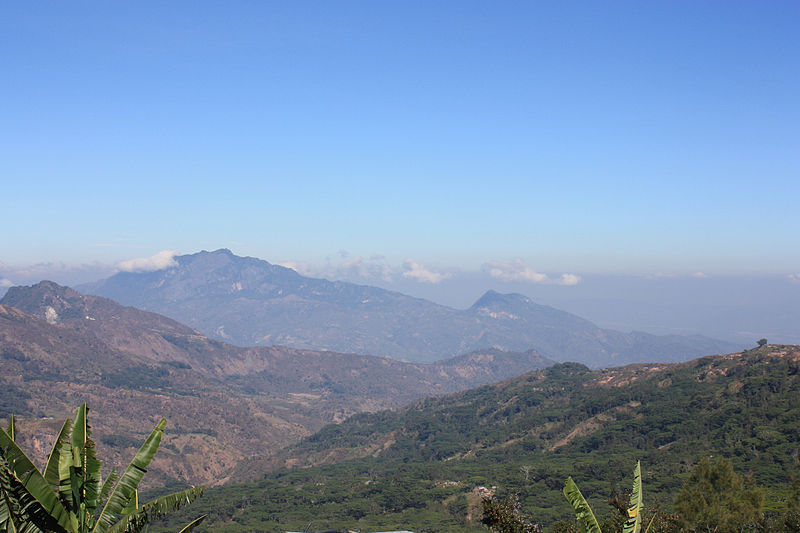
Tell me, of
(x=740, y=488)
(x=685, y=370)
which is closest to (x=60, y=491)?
(x=740, y=488)

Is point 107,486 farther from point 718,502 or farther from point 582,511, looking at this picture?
point 718,502

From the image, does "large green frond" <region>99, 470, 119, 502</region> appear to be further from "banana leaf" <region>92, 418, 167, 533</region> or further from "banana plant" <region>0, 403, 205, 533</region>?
"banana leaf" <region>92, 418, 167, 533</region>

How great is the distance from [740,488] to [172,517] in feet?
448

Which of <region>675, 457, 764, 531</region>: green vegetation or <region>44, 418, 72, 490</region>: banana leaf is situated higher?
<region>44, 418, 72, 490</region>: banana leaf

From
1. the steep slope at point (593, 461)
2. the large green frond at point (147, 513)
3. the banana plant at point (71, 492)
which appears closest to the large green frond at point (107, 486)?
the banana plant at point (71, 492)

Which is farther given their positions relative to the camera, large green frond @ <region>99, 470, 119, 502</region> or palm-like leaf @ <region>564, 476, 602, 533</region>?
palm-like leaf @ <region>564, 476, 602, 533</region>

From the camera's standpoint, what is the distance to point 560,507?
112000 millimetres

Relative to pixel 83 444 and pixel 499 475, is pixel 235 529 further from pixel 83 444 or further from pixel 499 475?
pixel 83 444

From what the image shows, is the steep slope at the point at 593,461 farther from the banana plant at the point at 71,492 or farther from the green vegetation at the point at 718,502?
the banana plant at the point at 71,492

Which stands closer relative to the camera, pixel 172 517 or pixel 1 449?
pixel 1 449

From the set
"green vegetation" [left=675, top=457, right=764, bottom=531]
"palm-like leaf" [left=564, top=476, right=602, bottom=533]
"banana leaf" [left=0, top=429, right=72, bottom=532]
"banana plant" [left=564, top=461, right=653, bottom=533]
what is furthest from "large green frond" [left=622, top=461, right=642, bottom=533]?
"green vegetation" [left=675, top=457, right=764, bottom=531]

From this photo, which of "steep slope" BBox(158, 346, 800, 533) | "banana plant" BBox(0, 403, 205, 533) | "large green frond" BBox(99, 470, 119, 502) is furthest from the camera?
"steep slope" BBox(158, 346, 800, 533)

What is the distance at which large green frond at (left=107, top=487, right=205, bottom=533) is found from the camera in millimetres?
15852

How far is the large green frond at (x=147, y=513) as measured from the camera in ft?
52.0
